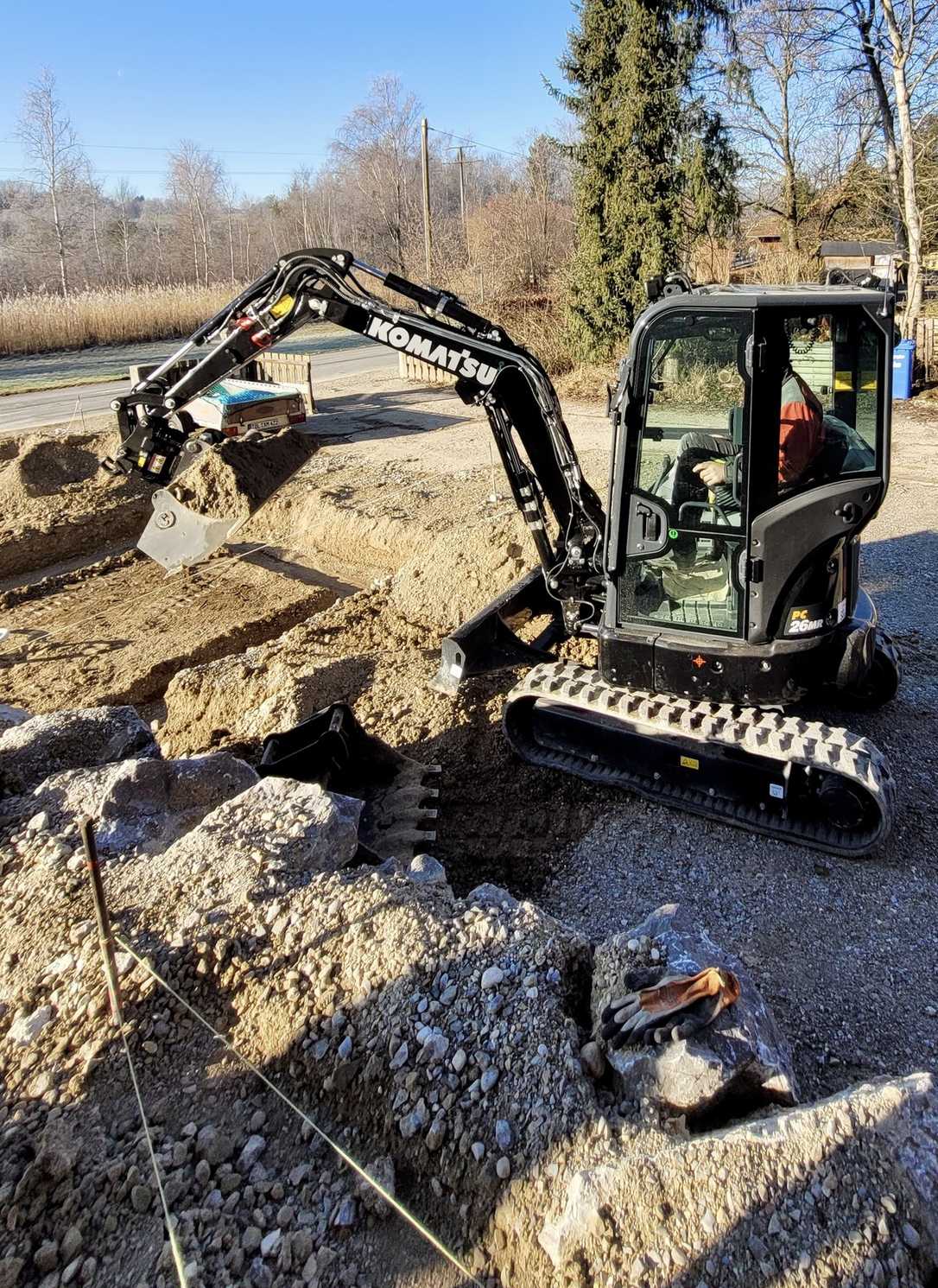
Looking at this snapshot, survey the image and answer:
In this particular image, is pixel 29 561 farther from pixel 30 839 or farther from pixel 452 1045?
pixel 452 1045


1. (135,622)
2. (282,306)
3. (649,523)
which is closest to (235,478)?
(135,622)

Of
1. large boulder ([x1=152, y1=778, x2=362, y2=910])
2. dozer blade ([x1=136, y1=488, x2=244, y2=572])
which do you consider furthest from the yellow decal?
large boulder ([x1=152, y1=778, x2=362, y2=910])

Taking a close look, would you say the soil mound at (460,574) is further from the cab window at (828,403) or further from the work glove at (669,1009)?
the work glove at (669,1009)

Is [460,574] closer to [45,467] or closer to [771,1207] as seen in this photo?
[771,1207]

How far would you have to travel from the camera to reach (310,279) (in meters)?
5.41

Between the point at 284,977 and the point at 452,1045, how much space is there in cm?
72

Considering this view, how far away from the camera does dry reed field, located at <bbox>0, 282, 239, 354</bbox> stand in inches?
1074

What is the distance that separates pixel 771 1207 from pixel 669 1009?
0.65 m

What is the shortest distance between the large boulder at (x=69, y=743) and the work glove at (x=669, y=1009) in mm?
3366

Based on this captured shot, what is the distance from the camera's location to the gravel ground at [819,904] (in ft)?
11.8

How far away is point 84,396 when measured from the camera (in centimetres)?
1984

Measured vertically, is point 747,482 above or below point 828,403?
below

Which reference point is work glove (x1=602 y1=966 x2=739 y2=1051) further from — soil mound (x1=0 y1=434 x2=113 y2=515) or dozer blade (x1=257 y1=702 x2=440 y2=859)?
soil mound (x1=0 y1=434 x2=113 y2=515)

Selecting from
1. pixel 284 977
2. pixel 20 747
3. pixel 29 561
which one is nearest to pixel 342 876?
pixel 284 977
